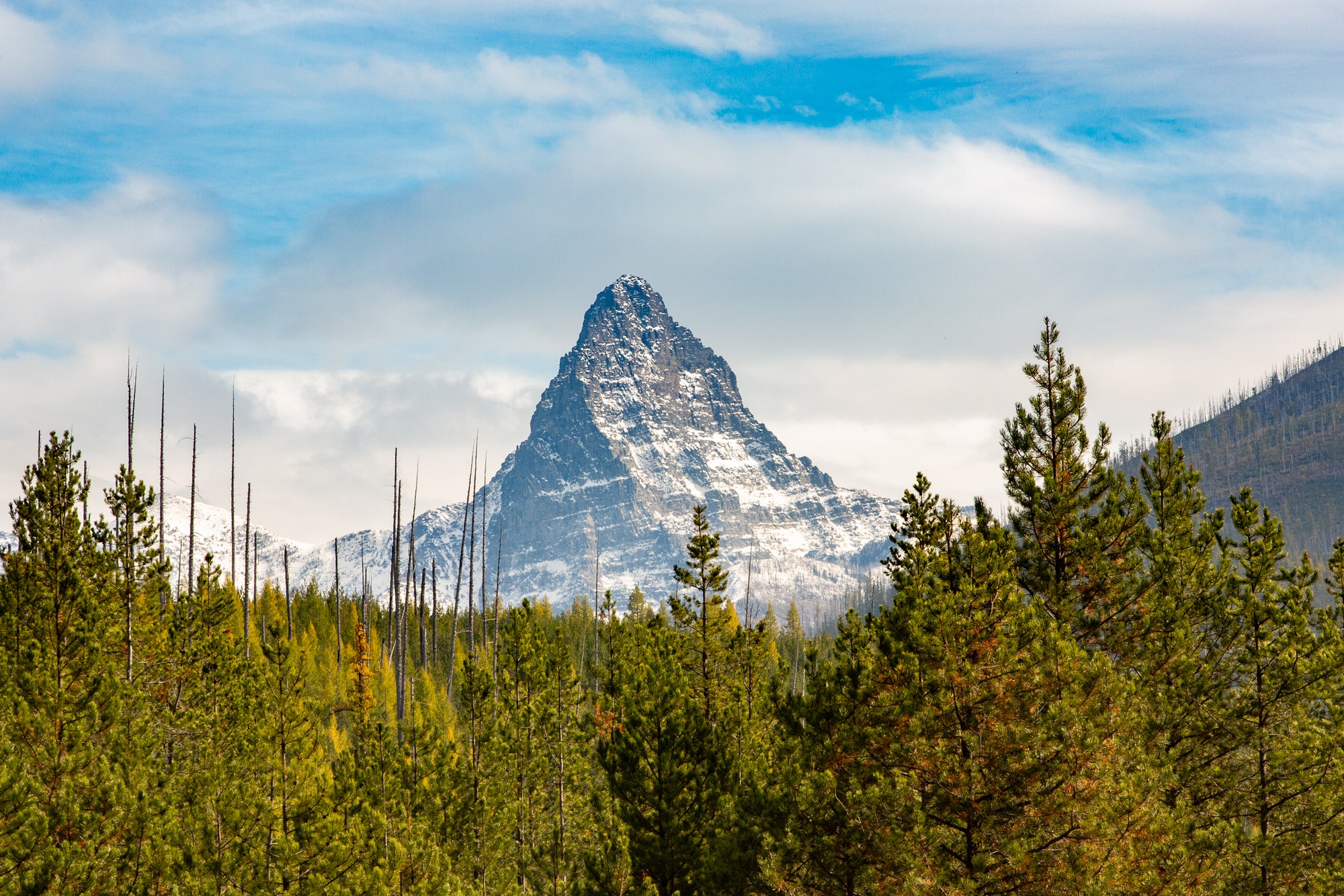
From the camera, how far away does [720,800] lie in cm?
2059

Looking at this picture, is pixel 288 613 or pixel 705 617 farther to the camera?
pixel 288 613

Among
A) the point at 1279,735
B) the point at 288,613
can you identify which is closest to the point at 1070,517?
→ the point at 1279,735

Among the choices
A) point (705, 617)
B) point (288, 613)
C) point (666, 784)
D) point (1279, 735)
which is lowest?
point (666, 784)

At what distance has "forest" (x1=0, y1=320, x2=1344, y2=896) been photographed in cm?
1520

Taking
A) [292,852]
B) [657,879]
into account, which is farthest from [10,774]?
[657,879]

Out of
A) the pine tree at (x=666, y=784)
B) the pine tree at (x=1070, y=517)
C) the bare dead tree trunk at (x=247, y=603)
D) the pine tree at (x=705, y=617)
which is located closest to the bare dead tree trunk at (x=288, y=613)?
the bare dead tree trunk at (x=247, y=603)

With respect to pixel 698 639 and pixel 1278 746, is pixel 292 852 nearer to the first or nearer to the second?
pixel 698 639

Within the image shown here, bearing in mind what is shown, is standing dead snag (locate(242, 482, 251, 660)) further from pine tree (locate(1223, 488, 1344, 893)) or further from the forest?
pine tree (locate(1223, 488, 1344, 893))

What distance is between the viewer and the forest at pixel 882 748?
49.9ft

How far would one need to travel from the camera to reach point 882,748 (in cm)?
1612

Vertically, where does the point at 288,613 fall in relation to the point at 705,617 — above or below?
below

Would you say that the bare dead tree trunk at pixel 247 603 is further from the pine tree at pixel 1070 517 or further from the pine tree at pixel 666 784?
the pine tree at pixel 1070 517

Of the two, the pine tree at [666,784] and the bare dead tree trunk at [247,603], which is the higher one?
the bare dead tree trunk at [247,603]

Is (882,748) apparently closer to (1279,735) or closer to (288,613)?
(1279,735)
